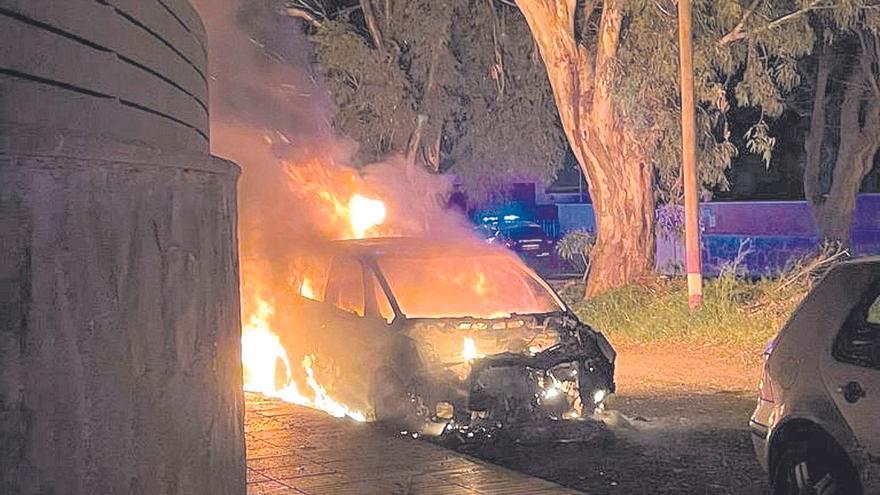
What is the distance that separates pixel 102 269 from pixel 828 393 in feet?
12.6

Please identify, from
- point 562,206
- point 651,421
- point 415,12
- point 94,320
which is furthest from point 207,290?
point 562,206

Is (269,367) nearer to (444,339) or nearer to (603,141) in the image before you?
(444,339)

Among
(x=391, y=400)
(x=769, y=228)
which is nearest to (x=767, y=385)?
(x=391, y=400)

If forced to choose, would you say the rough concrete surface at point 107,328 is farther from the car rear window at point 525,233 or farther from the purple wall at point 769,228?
the car rear window at point 525,233

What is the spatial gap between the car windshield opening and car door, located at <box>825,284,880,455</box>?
170 inches

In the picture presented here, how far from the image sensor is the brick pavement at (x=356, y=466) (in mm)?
7090

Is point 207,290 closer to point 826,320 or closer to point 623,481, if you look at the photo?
point 826,320

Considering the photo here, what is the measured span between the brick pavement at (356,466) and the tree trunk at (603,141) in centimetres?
1006

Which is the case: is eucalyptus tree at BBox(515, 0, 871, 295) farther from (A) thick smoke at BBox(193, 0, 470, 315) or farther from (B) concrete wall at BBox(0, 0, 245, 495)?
(B) concrete wall at BBox(0, 0, 245, 495)

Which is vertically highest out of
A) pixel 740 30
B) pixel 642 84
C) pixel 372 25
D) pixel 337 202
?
pixel 372 25

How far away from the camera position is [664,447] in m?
8.96

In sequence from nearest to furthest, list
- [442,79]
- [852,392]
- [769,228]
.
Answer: [852,392]
[442,79]
[769,228]

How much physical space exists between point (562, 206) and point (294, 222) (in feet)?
103

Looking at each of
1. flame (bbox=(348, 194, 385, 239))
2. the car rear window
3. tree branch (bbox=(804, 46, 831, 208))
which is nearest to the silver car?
flame (bbox=(348, 194, 385, 239))
